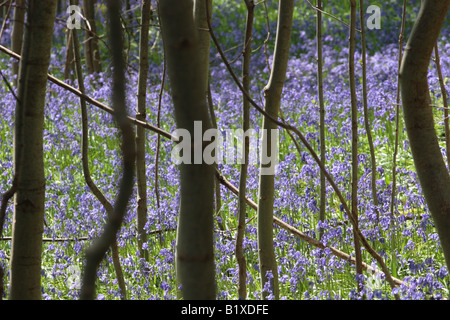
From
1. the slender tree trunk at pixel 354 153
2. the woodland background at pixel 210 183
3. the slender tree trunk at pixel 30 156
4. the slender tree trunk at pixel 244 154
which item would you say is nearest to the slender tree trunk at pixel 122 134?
the woodland background at pixel 210 183

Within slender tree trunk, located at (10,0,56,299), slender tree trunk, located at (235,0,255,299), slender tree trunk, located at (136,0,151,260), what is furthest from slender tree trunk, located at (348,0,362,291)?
slender tree trunk, located at (10,0,56,299)

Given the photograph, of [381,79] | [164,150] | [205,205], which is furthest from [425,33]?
[381,79]

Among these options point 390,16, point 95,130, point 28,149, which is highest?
point 390,16

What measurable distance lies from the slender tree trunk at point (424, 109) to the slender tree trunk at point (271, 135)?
0.59m

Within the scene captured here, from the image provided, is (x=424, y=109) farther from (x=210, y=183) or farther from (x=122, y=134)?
(x=122, y=134)

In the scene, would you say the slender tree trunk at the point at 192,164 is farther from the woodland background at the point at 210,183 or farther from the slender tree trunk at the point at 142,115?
the slender tree trunk at the point at 142,115

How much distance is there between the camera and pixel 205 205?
3.42ft

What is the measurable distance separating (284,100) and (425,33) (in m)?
5.96

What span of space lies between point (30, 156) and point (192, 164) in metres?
0.65

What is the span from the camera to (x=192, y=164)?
1.04m

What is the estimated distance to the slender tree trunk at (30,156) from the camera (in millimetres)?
1494

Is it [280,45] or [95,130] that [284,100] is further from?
[280,45]
